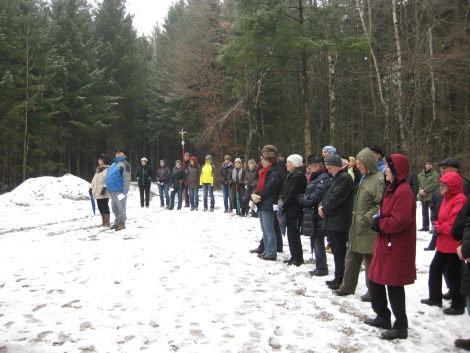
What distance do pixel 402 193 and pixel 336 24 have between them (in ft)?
44.5

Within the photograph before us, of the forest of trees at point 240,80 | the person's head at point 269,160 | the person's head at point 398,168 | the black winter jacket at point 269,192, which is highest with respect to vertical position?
the forest of trees at point 240,80

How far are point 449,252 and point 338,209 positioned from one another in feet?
4.93

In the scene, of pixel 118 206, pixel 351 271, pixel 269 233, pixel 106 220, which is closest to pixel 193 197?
pixel 106 220

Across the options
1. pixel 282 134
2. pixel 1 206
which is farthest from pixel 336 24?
pixel 1 206

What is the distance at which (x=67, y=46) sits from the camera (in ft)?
103

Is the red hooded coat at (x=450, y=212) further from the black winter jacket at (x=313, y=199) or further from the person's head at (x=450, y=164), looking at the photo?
the black winter jacket at (x=313, y=199)

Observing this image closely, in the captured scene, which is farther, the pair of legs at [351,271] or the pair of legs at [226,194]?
the pair of legs at [226,194]

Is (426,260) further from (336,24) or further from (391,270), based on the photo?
(336,24)

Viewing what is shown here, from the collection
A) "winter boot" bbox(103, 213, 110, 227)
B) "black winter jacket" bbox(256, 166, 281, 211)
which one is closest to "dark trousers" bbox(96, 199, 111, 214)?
"winter boot" bbox(103, 213, 110, 227)

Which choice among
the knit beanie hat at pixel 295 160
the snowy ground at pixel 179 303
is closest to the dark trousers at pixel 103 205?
the snowy ground at pixel 179 303

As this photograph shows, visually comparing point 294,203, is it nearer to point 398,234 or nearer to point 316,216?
point 316,216

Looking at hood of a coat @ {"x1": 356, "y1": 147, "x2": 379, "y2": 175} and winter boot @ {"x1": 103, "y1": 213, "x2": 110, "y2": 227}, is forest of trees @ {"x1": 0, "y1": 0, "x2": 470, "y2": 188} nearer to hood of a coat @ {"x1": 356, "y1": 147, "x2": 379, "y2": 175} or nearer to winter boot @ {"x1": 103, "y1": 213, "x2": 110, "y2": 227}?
winter boot @ {"x1": 103, "y1": 213, "x2": 110, "y2": 227}

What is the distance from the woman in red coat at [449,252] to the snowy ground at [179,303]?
0.61ft

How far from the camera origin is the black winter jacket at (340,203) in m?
5.63
